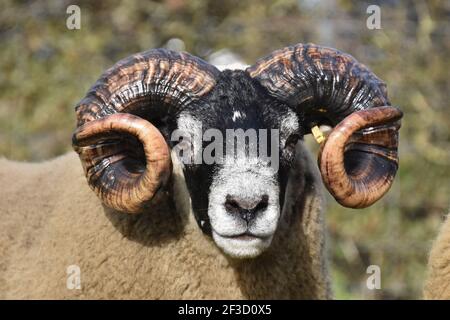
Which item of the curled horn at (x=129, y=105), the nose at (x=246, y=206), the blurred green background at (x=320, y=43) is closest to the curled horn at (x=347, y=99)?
the curled horn at (x=129, y=105)

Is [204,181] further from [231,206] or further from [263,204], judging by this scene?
[263,204]

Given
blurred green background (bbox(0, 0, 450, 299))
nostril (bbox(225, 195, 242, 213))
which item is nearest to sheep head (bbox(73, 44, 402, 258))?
nostril (bbox(225, 195, 242, 213))

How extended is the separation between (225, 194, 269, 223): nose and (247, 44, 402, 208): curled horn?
0.54m

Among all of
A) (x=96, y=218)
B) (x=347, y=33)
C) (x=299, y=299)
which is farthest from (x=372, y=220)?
(x=96, y=218)

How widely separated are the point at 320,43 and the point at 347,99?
6.52 m

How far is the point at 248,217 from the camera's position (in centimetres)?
395

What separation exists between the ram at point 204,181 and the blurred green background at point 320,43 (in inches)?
186

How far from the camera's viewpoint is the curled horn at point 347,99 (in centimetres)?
431

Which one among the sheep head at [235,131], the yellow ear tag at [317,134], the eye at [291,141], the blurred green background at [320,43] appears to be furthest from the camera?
the blurred green background at [320,43]

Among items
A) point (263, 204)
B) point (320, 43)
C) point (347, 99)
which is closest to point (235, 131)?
point (263, 204)

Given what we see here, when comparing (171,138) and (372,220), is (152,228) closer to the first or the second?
(171,138)

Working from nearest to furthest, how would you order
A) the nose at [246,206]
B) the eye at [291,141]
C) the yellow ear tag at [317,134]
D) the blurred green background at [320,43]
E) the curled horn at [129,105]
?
the nose at [246,206]
the curled horn at [129,105]
the eye at [291,141]
the yellow ear tag at [317,134]
the blurred green background at [320,43]

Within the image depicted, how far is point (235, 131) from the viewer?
4.05 meters

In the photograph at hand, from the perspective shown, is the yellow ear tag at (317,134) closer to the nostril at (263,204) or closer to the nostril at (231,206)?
the nostril at (263,204)
